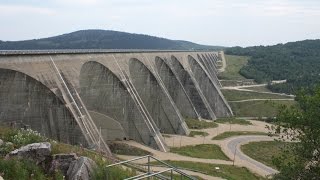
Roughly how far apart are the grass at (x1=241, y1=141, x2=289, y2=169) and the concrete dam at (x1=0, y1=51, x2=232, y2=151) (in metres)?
8.39

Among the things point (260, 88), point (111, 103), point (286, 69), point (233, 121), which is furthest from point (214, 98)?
point (286, 69)

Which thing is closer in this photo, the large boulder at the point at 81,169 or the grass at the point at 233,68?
the large boulder at the point at 81,169

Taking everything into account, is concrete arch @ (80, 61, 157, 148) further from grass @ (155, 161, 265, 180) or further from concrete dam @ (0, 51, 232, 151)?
grass @ (155, 161, 265, 180)

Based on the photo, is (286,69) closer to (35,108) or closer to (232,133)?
(232,133)

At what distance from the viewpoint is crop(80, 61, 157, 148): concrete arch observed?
43375 millimetres

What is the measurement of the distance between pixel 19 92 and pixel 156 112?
27.2 meters

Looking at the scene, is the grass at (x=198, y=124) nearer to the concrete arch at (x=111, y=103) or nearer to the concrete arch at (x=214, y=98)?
the concrete arch at (x=214, y=98)

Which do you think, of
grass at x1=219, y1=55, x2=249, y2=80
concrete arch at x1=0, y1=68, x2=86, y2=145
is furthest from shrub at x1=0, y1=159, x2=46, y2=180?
grass at x1=219, y1=55, x2=249, y2=80

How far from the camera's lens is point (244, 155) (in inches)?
1981

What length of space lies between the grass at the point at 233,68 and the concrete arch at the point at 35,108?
9107 cm

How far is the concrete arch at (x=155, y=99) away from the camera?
179ft

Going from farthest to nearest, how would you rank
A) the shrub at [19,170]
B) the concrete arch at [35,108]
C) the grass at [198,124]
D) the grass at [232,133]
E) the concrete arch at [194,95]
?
the concrete arch at [194,95] < the grass at [198,124] < the grass at [232,133] < the concrete arch at [35,108] < the shrub at [19,170]

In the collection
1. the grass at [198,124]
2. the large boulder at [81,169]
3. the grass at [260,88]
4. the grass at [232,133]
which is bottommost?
the grass at [232,133]

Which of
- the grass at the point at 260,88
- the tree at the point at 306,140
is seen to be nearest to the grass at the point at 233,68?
the grass at the point at 260,88
